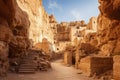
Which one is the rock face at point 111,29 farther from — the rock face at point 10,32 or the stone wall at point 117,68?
the rock face at point 10,32

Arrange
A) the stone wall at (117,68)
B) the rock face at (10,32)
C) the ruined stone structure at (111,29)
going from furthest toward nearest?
the ruined stone structure at (111,29) < the rock face at (10,32) < the stone wall at (117,68)

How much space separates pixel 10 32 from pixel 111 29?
386 inches

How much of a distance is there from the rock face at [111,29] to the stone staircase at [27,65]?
24.3ft

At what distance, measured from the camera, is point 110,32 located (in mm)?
15727

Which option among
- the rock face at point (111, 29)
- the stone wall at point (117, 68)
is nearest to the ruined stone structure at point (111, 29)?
the rock face at point (111, 29)

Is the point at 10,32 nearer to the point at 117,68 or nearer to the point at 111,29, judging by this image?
the point at 117,68

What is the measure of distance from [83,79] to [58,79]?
1737 mm

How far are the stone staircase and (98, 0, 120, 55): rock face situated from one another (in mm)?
7408

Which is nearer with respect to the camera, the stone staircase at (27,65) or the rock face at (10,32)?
the rock face at (10,32)

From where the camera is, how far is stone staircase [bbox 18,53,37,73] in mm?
12416

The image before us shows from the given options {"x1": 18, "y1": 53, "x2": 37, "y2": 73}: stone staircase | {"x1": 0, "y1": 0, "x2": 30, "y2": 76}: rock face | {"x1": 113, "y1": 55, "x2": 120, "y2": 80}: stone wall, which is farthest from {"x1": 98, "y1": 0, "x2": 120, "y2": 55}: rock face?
{"x1": 0, "y1": 0, "x2": 30, "y2": 76}: rock face

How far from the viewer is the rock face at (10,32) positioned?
1042 cm

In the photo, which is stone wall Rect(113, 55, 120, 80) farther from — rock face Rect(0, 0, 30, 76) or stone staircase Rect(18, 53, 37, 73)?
rock face Rect(0, 0, 30, 76)

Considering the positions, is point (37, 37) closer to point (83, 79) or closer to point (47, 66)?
point (47, 66)
